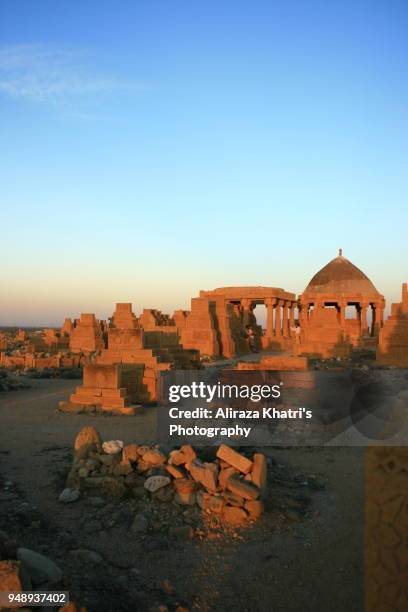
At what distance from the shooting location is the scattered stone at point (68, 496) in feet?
18.7

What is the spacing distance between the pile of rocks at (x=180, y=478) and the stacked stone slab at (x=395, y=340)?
14.0 m

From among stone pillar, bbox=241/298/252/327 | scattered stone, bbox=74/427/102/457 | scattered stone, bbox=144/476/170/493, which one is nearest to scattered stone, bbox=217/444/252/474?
scattered stone, bbox=144/476/170/493

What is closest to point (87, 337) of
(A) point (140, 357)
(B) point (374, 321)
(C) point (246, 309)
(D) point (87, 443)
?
(A) point (140, 357)

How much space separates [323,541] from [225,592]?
4.23 feet

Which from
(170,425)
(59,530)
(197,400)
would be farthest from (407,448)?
(197,400)

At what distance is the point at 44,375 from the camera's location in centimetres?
1808

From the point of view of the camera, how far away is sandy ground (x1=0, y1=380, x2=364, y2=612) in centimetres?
387

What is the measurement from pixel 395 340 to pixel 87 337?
46.8 ft

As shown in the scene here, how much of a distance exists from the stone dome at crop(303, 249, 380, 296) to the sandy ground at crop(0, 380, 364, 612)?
31.7 m

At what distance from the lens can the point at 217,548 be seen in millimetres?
4684

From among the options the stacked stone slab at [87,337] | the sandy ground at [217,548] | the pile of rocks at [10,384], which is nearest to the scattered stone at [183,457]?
the sandy ground at [217,548]

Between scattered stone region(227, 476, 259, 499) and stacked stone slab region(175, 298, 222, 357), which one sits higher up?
stacked stone slab region(175, 298, 222, 357)

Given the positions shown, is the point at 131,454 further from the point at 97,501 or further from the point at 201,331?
the point at 201,331

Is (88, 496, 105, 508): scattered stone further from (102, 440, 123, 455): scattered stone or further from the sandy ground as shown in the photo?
(102, 440, 123, 455): scattered stone
